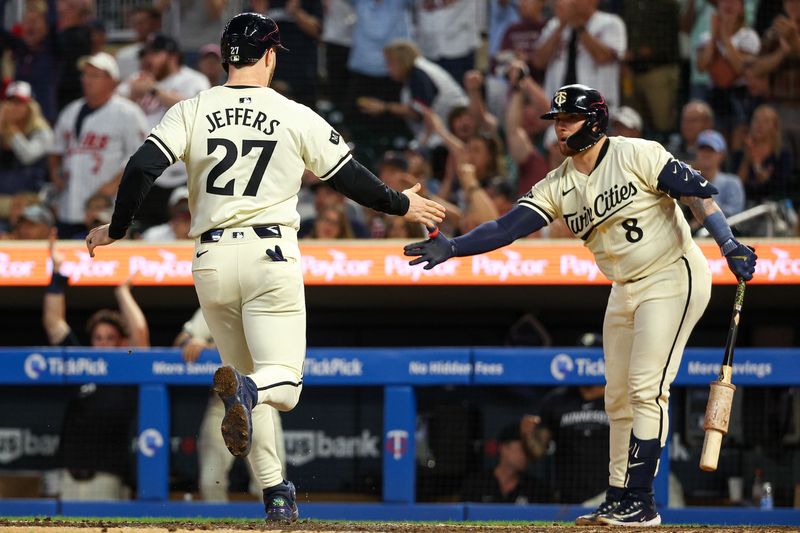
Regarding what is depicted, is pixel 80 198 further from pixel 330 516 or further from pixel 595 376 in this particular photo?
pixel 595 376

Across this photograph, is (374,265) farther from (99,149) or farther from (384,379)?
(99,149)

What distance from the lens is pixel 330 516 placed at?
24.0 ft

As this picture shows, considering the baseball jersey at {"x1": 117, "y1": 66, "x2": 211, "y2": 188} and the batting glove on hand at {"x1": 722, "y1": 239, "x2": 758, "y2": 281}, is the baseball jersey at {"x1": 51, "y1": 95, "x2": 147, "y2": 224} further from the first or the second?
the batting glove on hand at {"x1": 722, "y1": 239, "x2": 758, "y2": 281}

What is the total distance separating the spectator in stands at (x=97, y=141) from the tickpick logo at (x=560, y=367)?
4056mm

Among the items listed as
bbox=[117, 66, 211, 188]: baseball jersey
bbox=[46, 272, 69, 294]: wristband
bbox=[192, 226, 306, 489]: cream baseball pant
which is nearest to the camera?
bbox=[192, 226, 306, 489]: cream baseball pant

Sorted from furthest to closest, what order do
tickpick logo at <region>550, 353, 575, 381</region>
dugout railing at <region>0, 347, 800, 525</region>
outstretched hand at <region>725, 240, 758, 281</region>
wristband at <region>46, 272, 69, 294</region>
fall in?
wristband at <region>46, 272, 69, 294</region>, tickpick logo at <region>550, 353, 575, 381</region>, dugout railing at <region>0, 347, 800, 525</region>, outstretched hand at <region>725, 240, 758, 281</region>

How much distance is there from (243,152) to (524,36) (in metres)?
5.97

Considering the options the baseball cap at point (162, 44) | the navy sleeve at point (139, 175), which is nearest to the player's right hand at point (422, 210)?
the navy sleeve at point (139, 175)

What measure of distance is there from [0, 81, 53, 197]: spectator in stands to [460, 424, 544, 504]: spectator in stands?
4.73 m

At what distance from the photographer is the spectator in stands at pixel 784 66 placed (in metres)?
9.59

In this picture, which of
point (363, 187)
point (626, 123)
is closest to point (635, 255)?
point (363, 187)

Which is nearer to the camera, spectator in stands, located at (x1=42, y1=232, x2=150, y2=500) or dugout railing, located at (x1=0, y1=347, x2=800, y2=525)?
dugout railing, located at (x1=0, y1=347, x2=800, y2=525)

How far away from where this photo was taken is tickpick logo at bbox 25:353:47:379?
7859 millimetres

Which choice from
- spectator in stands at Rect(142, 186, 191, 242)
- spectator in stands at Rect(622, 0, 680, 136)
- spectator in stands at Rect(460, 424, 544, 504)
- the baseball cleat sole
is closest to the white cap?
spectator in stands at Rect(142, 186, 191, 242)
